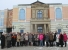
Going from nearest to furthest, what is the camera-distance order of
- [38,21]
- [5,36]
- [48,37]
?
[5,36] → [48,37] → [38,21]

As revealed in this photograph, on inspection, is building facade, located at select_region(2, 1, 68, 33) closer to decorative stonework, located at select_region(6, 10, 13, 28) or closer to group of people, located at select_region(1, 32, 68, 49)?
decorative stonework, located at select_region(6, 10, 13, 28)

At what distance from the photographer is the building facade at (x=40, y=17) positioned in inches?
1564

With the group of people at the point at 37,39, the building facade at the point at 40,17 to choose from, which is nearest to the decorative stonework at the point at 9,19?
the building facade at the point at 40,17

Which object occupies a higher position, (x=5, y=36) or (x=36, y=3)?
(x=36, y=3)

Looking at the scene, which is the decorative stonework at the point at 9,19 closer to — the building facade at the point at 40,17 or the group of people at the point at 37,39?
the building facade at the point at 40,17

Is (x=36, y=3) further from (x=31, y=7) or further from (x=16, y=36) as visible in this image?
(x=16, y=36)

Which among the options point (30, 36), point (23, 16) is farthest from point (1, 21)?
point (30, 36)

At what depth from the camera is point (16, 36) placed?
18891mm

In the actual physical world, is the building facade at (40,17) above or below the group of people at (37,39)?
above

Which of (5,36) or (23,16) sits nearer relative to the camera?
(5,36)

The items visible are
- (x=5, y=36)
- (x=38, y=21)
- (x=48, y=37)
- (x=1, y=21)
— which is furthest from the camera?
(x=1, y=21)

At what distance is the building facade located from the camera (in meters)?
39.7

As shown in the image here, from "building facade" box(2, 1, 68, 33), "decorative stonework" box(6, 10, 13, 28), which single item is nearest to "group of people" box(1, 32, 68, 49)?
"building facade" box(2, 1, 68, 33)

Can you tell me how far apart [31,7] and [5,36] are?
25598 millimetres
